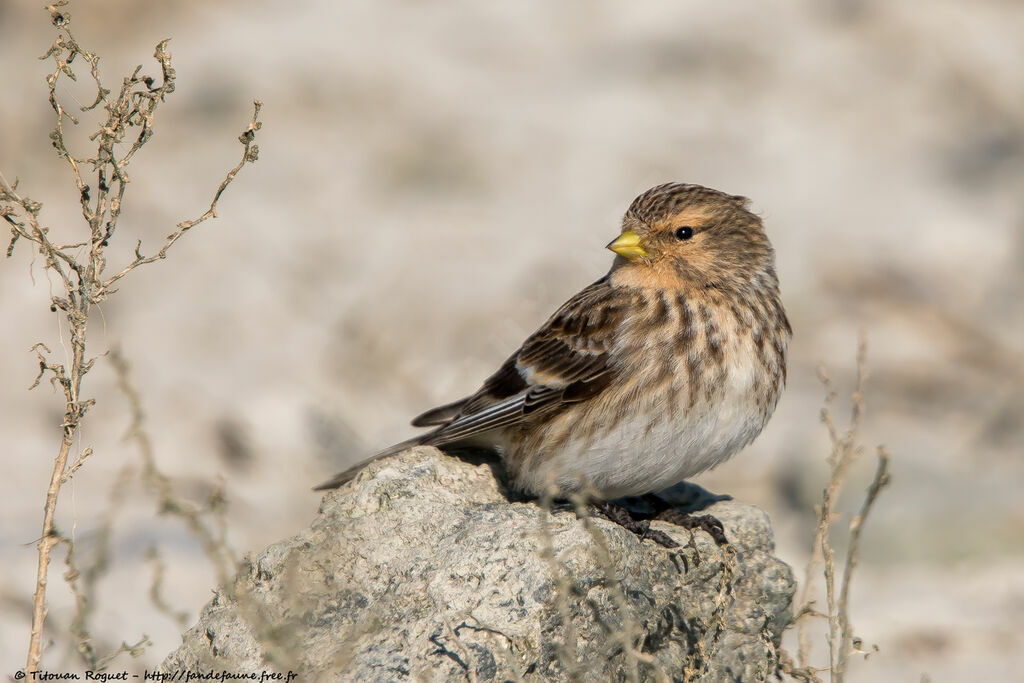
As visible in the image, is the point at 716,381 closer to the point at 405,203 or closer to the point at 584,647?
the point at 584,647

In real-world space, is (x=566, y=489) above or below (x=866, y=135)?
below

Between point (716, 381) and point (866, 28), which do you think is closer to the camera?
point (716, 381)

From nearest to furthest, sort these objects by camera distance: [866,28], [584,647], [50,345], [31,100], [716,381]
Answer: [584,647] < [716,381] < [50,345] < [31,100] < [866,28]

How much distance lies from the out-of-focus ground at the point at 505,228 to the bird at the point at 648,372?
283 centimetres

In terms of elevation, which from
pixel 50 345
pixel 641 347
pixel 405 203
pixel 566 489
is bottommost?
pixel 566 489

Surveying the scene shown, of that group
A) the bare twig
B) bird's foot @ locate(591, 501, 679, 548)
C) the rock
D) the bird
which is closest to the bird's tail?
the bird

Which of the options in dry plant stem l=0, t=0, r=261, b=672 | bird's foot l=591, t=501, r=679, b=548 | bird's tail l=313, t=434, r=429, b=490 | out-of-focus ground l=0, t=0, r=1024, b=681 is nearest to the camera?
dry plant stem l=0, t=0, r=261, b=672

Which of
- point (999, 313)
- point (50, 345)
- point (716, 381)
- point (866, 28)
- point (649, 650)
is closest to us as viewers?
point (649, 650)

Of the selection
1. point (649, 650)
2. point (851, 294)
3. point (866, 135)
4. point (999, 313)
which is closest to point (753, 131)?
point (866, 135)

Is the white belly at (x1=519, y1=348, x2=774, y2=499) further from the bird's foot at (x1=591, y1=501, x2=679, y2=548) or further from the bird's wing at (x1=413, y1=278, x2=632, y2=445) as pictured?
A: the bird's wing at (x1=413, y1=278, x2=632, y2=445)

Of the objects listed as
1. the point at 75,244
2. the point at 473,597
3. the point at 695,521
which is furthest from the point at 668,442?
the point at 75,244

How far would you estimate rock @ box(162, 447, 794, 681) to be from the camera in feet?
14.7

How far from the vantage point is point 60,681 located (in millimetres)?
5633

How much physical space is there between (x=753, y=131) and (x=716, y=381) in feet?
24.2
